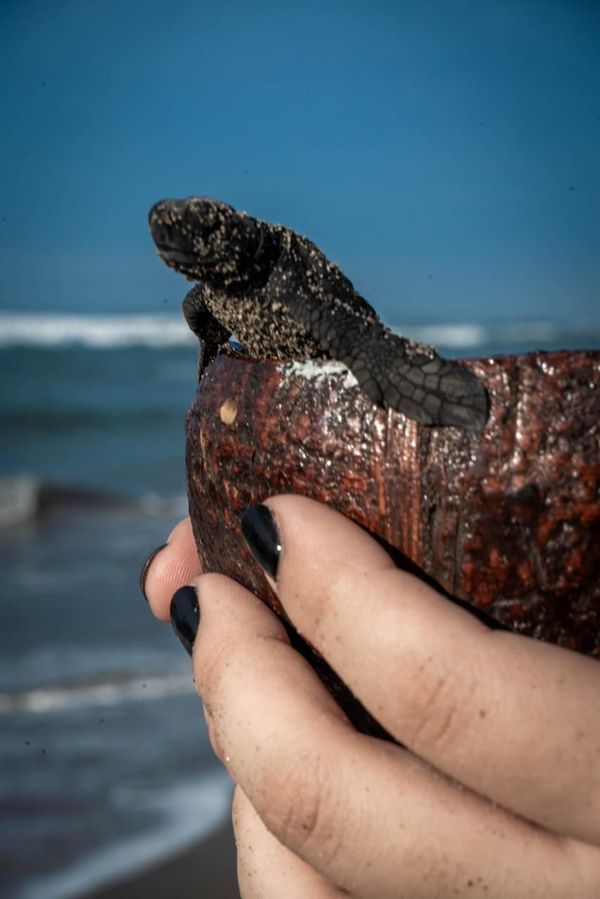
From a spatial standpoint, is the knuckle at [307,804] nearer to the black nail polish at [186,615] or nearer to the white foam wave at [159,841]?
the black nail polish at [186,615]

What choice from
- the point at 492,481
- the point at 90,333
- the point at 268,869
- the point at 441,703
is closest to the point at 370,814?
the point at 441,703

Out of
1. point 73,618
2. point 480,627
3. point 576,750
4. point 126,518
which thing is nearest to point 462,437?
point 480,627

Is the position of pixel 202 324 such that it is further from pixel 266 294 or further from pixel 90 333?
pixel 90 333

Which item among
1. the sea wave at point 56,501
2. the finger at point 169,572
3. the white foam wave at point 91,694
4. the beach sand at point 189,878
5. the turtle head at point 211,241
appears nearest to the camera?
the turtle head at point 211,241

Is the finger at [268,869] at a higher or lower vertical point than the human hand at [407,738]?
lower

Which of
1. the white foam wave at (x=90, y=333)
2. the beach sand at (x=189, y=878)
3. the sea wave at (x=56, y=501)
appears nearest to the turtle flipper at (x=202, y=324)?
the beach sand at (x=189, y=878)

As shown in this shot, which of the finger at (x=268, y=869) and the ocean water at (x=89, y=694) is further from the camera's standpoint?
the ocean water at (x=89, y=694)

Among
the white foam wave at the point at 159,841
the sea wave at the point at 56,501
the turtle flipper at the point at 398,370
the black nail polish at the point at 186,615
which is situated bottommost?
the sea wave at the point at 56,501

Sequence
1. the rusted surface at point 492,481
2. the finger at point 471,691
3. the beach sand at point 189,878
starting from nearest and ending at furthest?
the finger at point 471,691 → the rusted surface at point 492,481 → the beach sand at point 189,878
